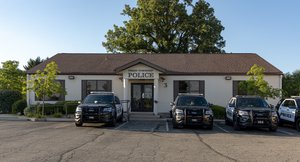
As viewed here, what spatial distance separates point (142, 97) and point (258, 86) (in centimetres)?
860

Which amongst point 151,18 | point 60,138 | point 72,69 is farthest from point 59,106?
point 151,18

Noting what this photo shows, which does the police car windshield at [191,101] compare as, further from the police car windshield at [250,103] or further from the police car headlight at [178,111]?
the police car windshield at [250,103]

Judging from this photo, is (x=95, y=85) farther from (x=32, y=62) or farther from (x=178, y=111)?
(x=32, y=62)

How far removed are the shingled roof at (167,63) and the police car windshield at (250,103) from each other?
25.6 ft

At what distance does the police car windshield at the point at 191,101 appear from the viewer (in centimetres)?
1830

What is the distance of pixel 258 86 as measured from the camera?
75.5ft

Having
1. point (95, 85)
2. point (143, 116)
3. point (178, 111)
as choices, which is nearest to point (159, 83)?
point (143, 116)

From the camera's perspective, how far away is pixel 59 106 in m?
24.7

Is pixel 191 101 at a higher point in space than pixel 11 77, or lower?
lower

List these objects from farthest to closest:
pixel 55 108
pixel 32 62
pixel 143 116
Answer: pixel 32 62 → pixel 55 108 → pixel 143 116

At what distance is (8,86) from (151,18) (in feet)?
69.0

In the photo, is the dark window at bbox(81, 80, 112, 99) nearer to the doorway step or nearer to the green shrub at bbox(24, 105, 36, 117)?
Answer: the doorway step

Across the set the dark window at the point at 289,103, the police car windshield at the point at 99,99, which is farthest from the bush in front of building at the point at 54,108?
the dark window at the point at 289,103

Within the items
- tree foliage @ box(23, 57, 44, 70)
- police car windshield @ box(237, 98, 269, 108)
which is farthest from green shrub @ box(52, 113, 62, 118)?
tree foliage @ box(23, 57, 44, 70)
